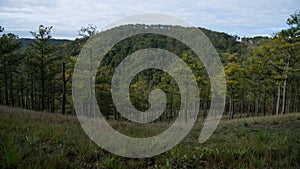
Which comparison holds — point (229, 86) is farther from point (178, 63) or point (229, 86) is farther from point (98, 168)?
point (98, 168)

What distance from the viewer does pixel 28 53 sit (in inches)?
1379

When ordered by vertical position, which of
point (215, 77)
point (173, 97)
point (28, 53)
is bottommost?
point (173, 97)

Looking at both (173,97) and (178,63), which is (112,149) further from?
(173,97)

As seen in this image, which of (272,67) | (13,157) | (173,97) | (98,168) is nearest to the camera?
(13,157)

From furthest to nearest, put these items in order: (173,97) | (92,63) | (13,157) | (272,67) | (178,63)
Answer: (173,97), (178,63), (272,67), (92,63), (13,157)

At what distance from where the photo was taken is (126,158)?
6.00m

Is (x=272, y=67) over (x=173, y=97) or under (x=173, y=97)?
over

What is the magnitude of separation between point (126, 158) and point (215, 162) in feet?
7.32

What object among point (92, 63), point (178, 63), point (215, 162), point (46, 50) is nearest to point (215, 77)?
point (178, 63)

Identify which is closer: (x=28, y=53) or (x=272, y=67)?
(x=272, y=67)

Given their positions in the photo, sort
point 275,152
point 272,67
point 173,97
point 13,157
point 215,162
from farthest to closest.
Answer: point 173,97, point 272,67, point 275,152, point 215,162, point 13,157

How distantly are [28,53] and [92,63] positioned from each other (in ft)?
59.0

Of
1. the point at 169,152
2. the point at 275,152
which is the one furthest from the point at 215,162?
the point at 275,152

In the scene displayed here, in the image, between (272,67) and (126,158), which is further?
(272,67)
